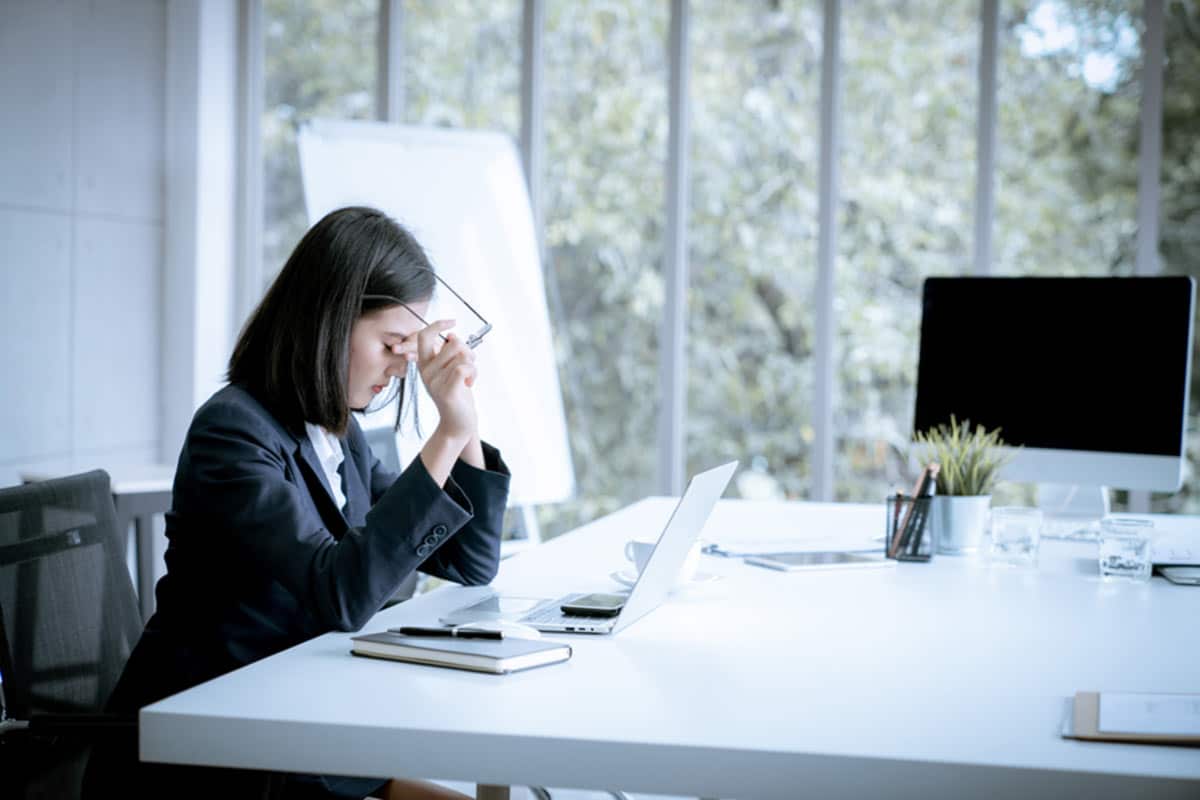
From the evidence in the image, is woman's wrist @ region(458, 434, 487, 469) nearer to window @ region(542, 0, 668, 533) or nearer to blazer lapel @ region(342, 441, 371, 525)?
blazer lapel @ region(342, 441, 371, 525)

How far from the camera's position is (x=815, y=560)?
6.96ft

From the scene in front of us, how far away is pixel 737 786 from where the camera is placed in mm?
1068

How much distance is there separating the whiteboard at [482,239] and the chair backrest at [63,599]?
6.85 ft

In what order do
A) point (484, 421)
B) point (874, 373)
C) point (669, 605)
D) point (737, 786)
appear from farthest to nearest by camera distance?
1. point (874, 373)
2. point (484, 421)
3. point (669, 605)
4. point (737, 786)

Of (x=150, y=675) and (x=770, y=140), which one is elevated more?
(x=770, y=140)

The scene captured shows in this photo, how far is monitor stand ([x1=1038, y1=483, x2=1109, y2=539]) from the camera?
266cm

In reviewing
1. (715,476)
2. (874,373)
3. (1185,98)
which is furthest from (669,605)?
(1185,98)

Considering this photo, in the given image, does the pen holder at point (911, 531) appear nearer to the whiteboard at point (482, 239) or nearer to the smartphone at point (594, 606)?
the smartphone at point (594, 606)

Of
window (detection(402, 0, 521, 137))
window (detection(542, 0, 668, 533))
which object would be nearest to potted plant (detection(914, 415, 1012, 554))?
window (detection(542, 0, 668, 533))

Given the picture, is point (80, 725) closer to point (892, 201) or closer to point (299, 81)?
point (892, 201)

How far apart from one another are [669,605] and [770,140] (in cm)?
286

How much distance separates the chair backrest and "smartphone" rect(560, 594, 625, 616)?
0.64 metres

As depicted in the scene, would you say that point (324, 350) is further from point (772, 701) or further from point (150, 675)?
point (772, 701)

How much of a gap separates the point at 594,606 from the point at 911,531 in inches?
31.8
